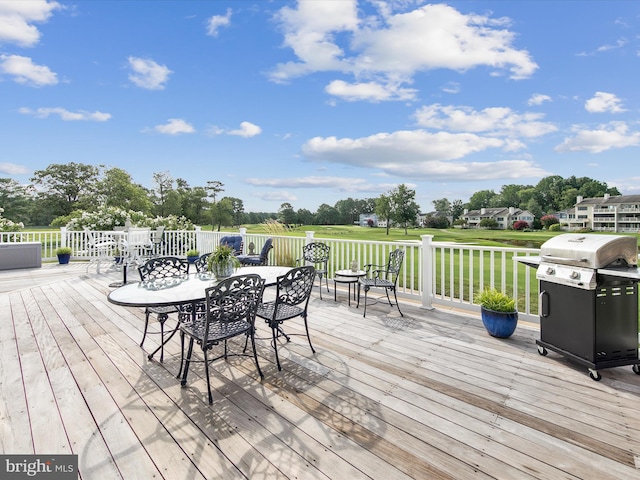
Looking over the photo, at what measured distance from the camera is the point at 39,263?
27.8ft

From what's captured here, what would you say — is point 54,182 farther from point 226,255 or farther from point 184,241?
point 226,255

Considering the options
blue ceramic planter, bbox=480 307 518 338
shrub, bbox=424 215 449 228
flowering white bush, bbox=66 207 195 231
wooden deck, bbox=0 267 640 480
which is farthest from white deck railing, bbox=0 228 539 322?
shrub, bbox=424 215 449 228

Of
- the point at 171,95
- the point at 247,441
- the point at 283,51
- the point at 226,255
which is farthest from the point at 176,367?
the point at 171,95

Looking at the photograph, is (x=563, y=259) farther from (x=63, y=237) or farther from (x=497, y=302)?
(x=63, y=237)

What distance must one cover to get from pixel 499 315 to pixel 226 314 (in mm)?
2907

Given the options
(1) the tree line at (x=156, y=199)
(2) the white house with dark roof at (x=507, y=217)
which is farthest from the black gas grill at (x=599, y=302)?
(2) the white house with dark roof at (x=507, y=217)

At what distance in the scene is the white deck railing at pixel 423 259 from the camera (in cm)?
400

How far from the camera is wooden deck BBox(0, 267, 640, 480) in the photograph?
1.60 m

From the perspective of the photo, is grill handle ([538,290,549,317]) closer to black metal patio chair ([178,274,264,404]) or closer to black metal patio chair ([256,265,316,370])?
black metal patio chair ([256,265,316,370])

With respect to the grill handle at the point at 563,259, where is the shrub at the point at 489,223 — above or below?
above

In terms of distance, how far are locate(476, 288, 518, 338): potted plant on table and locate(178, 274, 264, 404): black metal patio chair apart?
2.57 m

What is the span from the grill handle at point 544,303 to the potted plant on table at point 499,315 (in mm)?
417

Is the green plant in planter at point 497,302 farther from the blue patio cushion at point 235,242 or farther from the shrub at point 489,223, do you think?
the shrub at point 489,223

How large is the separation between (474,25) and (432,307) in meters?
6.05
